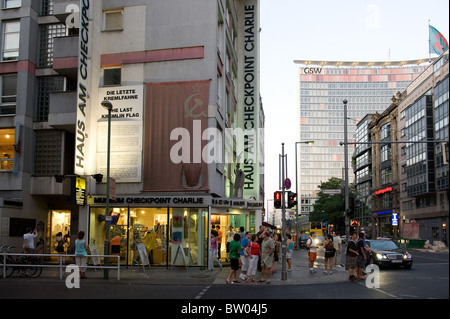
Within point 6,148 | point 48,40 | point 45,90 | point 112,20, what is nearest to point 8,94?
point 45,90

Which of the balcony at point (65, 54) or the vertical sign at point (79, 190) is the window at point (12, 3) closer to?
the balcony at point (65, 54)

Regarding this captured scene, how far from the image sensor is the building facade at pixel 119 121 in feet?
76.5

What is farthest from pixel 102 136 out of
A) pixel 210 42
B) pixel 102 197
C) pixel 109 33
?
pixel 210 42

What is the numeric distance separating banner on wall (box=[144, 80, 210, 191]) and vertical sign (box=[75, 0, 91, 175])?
3.01 metres

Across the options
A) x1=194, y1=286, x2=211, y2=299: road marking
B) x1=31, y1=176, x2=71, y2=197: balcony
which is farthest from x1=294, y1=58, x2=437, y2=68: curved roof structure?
x1=194, y1=286, x2=211, y2=299: road marking

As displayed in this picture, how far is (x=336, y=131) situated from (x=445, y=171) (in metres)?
173

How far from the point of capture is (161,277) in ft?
61.8

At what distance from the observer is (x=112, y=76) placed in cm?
2553

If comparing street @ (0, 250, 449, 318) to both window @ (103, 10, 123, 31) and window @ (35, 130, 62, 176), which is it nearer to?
window @ (35, 130, 62, 176)

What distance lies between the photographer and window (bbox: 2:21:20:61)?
86.9 ft

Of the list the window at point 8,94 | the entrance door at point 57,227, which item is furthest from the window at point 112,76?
the entrance door at point 57,227

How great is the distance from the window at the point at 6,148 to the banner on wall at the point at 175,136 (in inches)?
295

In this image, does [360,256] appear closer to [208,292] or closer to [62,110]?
[208,292]
